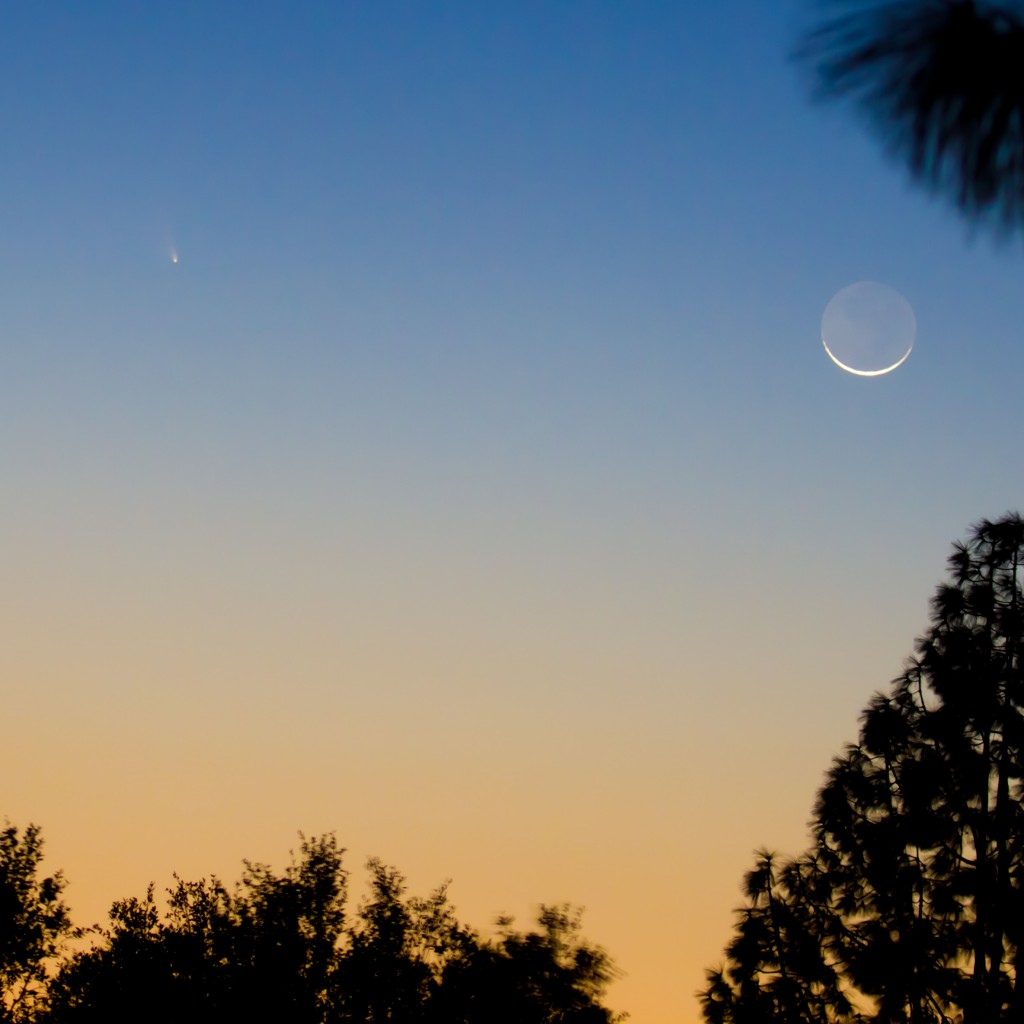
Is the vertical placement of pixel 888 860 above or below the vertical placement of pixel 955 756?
below

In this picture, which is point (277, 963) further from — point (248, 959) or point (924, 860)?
point (924, 860)

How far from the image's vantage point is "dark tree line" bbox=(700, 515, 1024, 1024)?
614 inches

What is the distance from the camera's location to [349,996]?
36.6 m

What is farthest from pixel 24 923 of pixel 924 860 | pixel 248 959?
pixel 924 860

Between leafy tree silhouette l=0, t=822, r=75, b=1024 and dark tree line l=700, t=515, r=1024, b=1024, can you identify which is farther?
leafy tree silhouette l=0, t=822, r=75, b=1024

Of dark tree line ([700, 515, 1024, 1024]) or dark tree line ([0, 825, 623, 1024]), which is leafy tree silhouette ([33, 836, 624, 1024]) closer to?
dark tree line ([0, 825, 623, 1024])

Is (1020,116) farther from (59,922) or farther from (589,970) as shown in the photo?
(59,922)

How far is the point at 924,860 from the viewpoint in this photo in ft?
53.6

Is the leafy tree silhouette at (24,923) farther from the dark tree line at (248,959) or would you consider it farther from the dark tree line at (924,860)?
the dark tree line at (924,860)

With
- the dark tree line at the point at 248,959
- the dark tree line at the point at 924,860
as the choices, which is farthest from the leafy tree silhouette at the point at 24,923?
the dark tree line at the point at 924,860

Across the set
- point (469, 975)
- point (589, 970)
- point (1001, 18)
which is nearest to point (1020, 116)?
point (1001, 18)

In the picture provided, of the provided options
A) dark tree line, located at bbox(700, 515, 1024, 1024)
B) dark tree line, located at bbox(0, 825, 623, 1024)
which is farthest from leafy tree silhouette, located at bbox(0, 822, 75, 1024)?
dark tree line, located at bbox(700, 515, 1024, 1024)

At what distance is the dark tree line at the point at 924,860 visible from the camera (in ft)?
51.2

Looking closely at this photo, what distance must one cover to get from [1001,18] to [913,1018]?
15.7m
